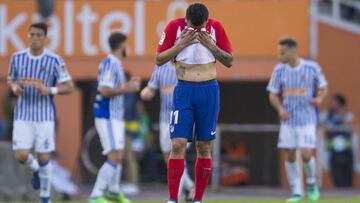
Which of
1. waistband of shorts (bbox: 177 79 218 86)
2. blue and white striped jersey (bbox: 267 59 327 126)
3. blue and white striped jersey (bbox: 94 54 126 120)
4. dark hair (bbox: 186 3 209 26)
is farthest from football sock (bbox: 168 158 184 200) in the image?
blue and white striped jersey (bbox: 267 59 327 126)

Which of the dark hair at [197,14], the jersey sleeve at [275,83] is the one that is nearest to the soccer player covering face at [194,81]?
the dark hair at [197,14]

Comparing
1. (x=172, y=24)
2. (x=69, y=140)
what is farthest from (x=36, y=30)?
(x=69, y=140)

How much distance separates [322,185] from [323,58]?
2916mm

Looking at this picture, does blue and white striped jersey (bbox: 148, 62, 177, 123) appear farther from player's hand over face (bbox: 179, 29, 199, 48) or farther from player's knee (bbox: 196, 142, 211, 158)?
player's hand over face (bbox: 179, 29, 199, 48)

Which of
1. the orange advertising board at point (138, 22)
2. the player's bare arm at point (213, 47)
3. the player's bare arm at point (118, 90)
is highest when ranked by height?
the orange advertising board at point (138, 22)

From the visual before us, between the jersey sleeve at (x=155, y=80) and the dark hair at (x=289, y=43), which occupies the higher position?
the dark hair at (x=289, y=43)

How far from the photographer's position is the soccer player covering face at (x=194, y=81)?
1277 cm

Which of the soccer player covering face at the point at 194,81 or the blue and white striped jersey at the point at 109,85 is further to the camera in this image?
the blue and white striped jersey at the point at 109,85

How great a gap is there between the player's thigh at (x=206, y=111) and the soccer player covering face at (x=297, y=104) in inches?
197

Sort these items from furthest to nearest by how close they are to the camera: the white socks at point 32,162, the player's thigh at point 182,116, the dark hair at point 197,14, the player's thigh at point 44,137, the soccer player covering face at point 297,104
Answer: the soccer player covering face at point 297,104 → the player's thigh at point 44,137 → the white socks at point 32,162 → the player's thigh at point 182,116 → the dark hair at point 197,14

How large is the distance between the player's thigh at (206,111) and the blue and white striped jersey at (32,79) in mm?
3124

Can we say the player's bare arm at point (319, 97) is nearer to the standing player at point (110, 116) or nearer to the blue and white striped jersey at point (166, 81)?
the blue and white striped jersey at point (166, 81)

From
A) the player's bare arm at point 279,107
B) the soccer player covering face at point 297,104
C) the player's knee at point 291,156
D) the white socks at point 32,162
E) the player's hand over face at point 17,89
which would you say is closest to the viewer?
the player's hand over face at point 17,89

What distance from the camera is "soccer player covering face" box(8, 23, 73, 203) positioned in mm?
15234
